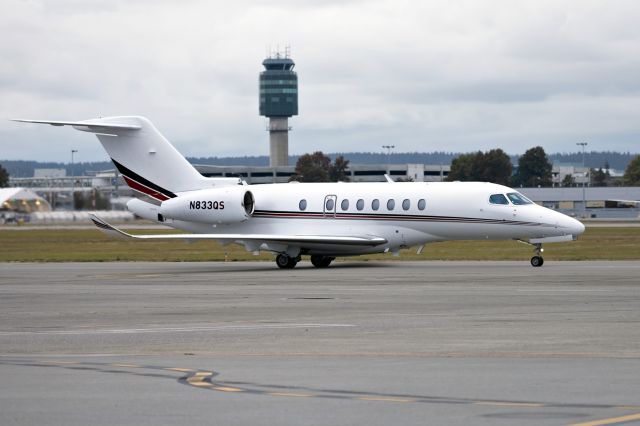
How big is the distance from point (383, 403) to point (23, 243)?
5591 centimetres

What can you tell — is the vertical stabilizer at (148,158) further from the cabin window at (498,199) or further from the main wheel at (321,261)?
the cabin window at (498,199)

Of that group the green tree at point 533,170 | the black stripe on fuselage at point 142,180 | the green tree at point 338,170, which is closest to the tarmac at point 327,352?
the black stripe on fuselage at point 142,180

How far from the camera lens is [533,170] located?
173625mm

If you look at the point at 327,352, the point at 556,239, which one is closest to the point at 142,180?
the point at 556,239

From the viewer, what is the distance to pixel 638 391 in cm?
1138

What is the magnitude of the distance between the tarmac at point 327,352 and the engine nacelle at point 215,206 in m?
10.3

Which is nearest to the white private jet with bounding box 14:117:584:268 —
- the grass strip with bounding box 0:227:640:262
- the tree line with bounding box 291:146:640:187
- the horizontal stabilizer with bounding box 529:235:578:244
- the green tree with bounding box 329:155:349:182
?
the horizontal stabilizer with bounding box 529:235:578:244

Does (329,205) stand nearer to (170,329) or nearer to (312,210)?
(312,210)

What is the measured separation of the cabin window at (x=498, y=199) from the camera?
3669cm

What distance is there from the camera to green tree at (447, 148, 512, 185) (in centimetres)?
15250

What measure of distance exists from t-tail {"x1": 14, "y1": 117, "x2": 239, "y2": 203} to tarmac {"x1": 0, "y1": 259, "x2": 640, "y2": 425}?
12.0m

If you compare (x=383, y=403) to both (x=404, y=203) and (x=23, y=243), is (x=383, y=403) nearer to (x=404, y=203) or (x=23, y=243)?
(x=404, y=203)

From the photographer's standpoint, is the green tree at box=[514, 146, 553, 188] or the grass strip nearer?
the grass strip

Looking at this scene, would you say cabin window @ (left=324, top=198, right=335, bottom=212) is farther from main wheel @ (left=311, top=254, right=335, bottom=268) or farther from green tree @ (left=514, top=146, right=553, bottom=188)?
green tree @ (left=514, top=146, right=553, bottom=188)
